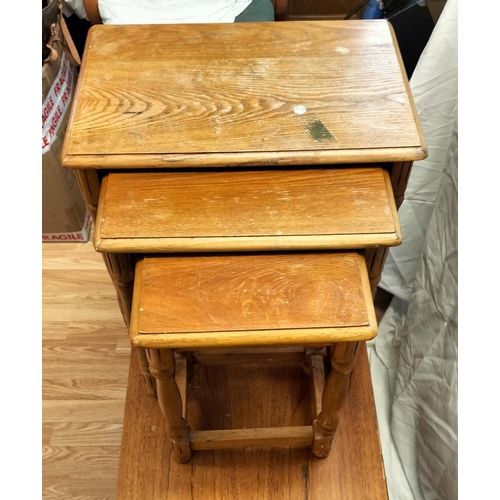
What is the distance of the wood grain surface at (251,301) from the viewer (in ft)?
2.19

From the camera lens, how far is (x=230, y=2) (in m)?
1.52

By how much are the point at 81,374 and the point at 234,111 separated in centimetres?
88

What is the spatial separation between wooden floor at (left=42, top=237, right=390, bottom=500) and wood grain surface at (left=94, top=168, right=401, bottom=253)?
741 mm

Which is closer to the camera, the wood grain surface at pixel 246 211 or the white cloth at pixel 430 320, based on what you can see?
the wood grain surface at pixel 246 211

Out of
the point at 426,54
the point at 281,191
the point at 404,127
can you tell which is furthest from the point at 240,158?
the point at 426,54

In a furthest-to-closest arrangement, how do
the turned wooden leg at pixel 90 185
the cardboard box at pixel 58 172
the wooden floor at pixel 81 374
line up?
the cardboard box at pixel 58 172 < the wooden floor at pixel 81 374 < the turned wooden leg at pixel 90 185

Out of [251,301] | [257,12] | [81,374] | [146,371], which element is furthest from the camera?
[257,12]

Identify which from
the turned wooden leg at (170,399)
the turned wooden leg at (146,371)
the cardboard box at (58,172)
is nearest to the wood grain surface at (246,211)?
the turned wooden leg at (170,399)

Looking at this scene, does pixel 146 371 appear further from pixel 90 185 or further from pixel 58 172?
pixel 58 172

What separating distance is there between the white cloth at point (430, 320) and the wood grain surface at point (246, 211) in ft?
0.90

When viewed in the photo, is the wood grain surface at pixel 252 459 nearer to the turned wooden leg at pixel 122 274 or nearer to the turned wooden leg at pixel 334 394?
the turned wooden leg at pixel 334 394

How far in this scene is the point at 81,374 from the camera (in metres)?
1.37

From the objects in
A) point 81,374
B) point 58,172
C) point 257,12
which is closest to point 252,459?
point 81,374

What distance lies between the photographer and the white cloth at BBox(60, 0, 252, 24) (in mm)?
1476
